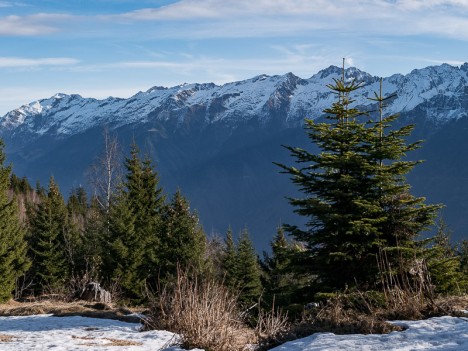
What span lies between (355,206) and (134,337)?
741 centimetres

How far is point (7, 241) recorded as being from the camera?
2586cm

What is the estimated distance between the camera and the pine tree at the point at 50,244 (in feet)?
106

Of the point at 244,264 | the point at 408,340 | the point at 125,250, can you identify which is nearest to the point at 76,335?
the point at 408,340

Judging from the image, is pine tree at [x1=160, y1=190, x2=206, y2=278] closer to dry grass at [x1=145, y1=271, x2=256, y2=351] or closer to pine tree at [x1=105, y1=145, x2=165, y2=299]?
pine tree at [x1=105, y1=145, x2=165, y2=299]

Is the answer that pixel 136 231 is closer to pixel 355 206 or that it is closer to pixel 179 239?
pixel 179 239

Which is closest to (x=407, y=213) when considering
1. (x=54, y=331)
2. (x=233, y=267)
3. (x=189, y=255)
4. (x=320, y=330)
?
(x=320, y=330)

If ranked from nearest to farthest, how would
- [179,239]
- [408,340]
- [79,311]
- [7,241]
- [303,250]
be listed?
[408,340]
[79,311]
[303,250]
[7,241]
[179,239]

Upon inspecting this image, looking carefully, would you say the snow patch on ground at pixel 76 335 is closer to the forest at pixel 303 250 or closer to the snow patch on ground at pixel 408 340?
the forest at pixel 303 250

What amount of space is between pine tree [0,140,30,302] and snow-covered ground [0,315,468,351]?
12.3 m

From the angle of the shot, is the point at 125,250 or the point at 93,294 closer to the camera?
the point at 93,294

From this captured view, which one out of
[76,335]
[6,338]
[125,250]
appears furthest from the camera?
[125,250]

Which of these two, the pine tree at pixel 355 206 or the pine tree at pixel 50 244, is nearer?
the pine tree at pixel 355 206

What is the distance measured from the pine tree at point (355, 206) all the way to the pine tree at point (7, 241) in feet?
52.5

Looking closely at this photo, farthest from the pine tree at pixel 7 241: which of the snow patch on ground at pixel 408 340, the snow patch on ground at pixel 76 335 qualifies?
the snow patch on ground at pixel 408 340
